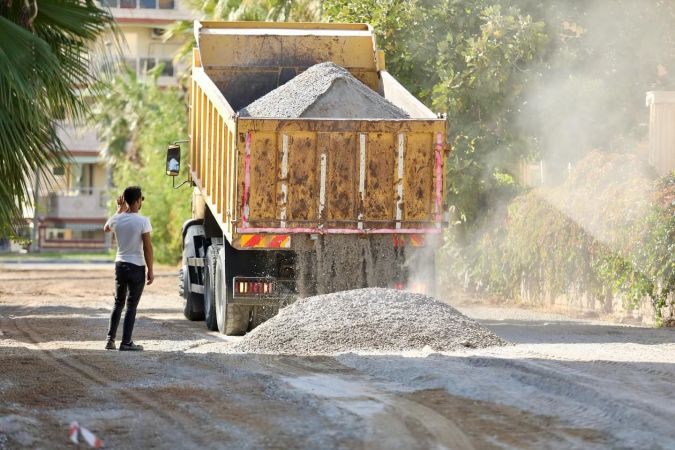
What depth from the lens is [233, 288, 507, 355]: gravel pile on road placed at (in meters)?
13.7

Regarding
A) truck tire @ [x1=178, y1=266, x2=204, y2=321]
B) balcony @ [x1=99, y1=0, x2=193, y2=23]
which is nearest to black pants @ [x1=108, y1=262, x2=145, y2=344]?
truck tire @ [x1=178, y1=266, x2=204, y2=321]

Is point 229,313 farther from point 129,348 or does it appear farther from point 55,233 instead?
point 55,233

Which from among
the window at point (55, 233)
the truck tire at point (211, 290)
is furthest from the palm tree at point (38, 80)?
the window at point (55, 233)

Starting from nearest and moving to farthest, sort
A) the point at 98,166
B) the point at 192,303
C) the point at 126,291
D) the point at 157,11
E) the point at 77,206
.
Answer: the point at 126,291 → the point at 192,303 → the point at 157,11 → the point at 77,206 → the point at 98,166

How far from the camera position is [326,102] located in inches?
654

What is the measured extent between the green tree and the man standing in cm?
2248

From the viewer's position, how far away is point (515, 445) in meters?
8.21

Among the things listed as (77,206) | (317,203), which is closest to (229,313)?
(317,203)

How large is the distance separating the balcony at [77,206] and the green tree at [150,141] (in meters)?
12.5

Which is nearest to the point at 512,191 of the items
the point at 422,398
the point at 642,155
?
the point at 642,155

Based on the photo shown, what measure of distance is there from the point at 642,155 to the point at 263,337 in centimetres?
1112

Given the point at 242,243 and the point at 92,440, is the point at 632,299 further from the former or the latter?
the point at 92,440

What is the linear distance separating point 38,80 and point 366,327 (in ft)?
13.6

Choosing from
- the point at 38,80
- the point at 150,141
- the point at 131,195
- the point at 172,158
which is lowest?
the point at 131,195
